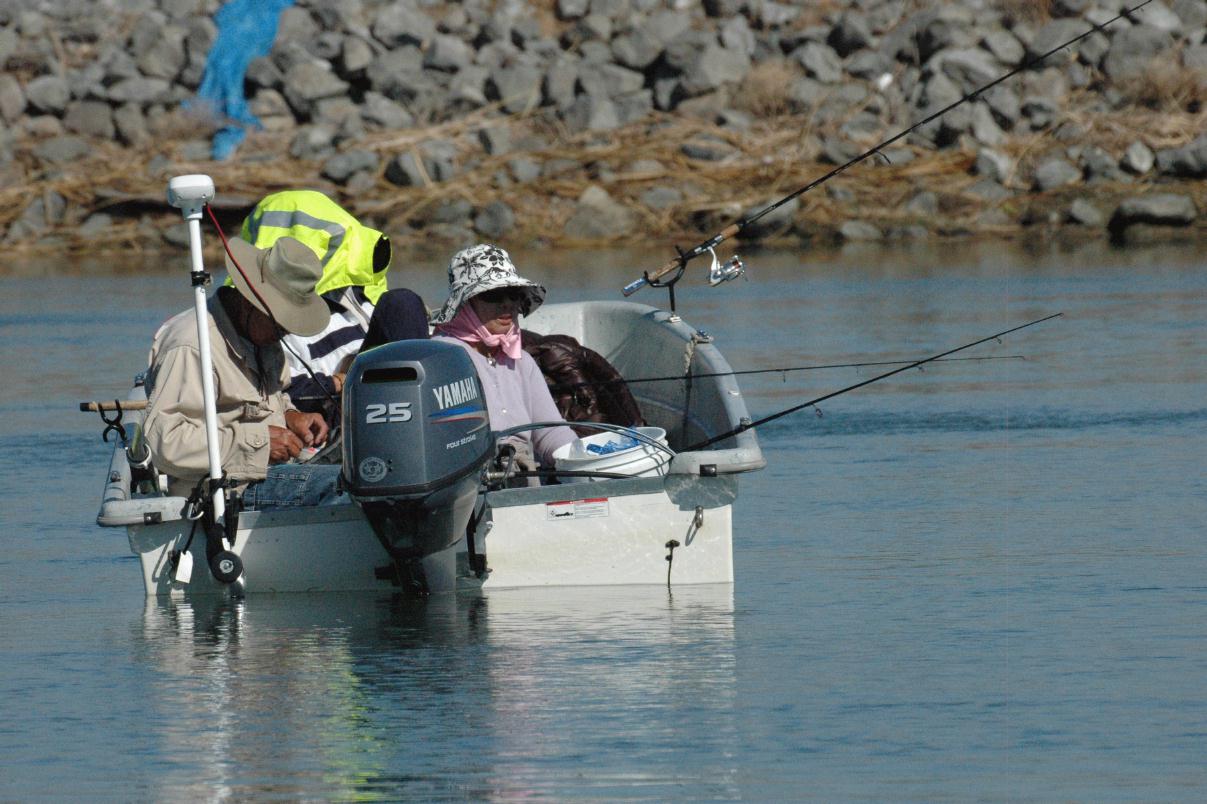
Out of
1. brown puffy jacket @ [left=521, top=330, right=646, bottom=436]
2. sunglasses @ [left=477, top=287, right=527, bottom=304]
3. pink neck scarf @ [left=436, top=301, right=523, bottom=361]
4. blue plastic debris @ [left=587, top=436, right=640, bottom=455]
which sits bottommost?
blue plastic debris @ [left=587, top=436, right=640, bottom=455]

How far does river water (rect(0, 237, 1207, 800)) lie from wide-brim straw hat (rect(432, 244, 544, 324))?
105 centimetres

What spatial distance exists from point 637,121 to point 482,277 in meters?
19.9

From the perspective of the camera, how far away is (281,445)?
330 inches

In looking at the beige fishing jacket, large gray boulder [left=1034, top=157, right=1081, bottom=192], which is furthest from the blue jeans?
large gray boulder [left=1034, top=157, right=1081, bottom=192]

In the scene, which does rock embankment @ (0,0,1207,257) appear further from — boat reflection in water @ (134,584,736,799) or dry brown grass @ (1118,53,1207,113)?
boat reflection in water @ (134,584,736,799)

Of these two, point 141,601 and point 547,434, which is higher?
point 547,434

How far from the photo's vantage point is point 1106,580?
8242mm

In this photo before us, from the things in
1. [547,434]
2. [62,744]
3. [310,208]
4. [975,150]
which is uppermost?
[975,150]

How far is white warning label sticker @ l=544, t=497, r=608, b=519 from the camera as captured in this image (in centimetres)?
791

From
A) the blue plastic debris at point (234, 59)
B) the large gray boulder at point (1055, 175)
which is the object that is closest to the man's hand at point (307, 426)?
the large gray boulder at point (1055, 175)

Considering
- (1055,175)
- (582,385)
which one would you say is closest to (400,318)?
(582,385)

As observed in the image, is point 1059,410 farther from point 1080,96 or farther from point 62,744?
point 1080,96

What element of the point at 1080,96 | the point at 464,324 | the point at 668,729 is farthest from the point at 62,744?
the point at 1080,96

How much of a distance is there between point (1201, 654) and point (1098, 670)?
1.21 feet
